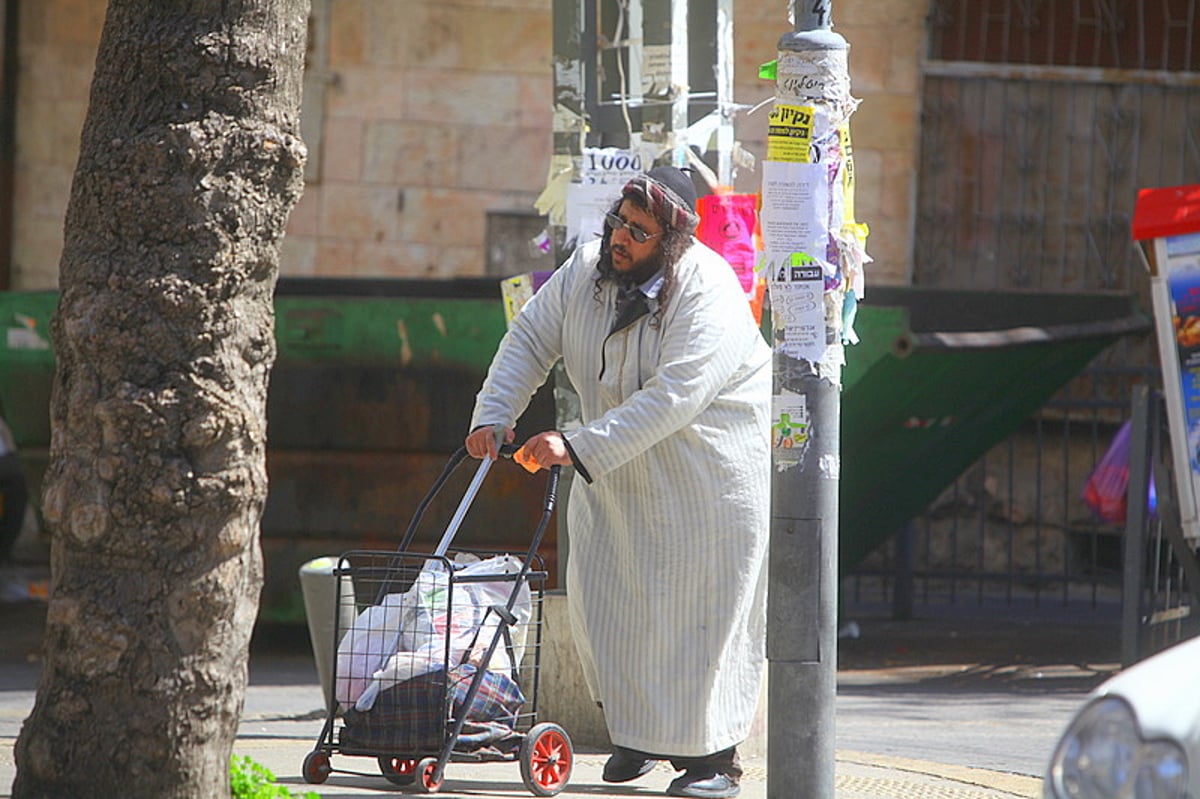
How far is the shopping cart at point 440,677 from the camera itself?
4684 millimetres

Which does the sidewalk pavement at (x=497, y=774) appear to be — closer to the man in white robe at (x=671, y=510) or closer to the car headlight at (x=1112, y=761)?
the man in white robe at (x=671, y=510)

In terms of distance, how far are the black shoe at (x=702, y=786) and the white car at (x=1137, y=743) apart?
7.03 feet

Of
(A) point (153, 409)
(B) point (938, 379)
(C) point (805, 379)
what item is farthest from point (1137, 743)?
(B) point (938, 379)

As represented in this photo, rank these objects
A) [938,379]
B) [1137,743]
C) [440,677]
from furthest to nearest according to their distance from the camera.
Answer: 1. [938,379]
2. [440,677]
3. [1137,743]

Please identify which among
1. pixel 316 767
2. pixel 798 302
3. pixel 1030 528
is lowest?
pixel 316 767

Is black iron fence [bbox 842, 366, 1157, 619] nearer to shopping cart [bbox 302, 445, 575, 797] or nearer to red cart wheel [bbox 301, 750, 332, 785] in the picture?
shopping cart [bbox 302, 445, 575, 797]

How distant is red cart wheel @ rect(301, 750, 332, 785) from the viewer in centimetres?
477

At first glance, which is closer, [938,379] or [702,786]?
[702,786]

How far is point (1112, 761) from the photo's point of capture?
2812mm

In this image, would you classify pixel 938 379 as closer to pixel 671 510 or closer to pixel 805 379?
pixel 671 510

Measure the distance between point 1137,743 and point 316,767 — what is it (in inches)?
102

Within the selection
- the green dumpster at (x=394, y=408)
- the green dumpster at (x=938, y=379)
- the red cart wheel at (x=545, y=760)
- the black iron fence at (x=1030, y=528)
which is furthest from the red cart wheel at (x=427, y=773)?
the black iron fence at (x=1030, y=528)

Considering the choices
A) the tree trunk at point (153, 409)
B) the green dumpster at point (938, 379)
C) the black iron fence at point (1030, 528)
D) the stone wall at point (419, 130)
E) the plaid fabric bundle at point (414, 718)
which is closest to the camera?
the tree trunk at point (153, 409)

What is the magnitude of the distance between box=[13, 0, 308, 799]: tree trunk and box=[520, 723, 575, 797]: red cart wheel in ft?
3.80
